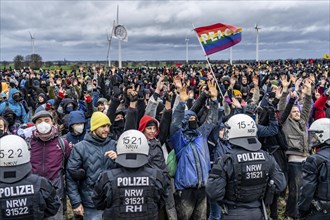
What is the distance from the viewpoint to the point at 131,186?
4.19m

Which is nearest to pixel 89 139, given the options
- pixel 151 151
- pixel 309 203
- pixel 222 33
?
pixel 151 151

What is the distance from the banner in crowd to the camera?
10.9 meters

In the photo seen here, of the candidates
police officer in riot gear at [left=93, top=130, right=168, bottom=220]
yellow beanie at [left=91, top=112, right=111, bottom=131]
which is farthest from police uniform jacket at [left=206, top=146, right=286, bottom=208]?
yellow beanie at [left=91, top=112, right=111, bottom=131]

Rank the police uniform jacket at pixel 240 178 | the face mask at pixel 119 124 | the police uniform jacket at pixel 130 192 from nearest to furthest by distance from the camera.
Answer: the police uniform jacket at pixel 130 192 → the police uniform jacket at pixel 240 178 → the face mask at pixel 119 124

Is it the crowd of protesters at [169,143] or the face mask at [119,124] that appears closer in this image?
the crowd of protesters at [169,143]

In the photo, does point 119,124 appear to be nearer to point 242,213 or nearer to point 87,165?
point 87,165

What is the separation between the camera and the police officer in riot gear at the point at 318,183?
4.80 metres

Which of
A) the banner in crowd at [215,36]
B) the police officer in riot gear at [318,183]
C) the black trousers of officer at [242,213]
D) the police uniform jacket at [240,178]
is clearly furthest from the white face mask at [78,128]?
the banner in crowd at [215,36]

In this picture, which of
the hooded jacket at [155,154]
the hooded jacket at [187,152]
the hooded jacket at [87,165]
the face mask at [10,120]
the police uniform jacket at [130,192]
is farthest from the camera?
the face mask at [10,120]

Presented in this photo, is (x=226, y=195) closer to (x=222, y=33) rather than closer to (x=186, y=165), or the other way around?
(x=186, y=165)

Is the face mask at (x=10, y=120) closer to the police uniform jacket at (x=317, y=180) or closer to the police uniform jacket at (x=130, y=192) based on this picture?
the police uniform jacket at (x=130, y=192)

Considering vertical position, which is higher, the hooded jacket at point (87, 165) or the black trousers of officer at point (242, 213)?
the hooded jacket at point (87, 165)

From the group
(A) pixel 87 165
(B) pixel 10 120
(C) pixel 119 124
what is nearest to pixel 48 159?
(A) pixel 87 165

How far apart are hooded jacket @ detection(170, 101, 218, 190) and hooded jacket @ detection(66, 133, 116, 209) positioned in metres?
1.23
